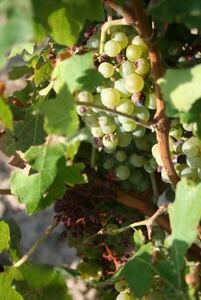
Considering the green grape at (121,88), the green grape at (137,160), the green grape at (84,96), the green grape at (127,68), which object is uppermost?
the green grape at (127,68)

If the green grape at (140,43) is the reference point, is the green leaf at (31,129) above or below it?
below

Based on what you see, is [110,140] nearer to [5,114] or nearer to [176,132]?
[176,132]

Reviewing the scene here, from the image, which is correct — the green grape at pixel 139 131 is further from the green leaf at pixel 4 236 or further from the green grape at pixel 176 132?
the green leaf at pixel 4 236

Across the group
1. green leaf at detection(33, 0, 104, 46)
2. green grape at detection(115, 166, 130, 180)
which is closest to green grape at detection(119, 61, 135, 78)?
green leaf at detection(33, 0, 104, 46)

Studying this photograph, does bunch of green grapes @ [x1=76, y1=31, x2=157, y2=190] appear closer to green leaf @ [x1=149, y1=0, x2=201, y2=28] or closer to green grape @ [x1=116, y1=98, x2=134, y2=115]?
green grape @ [x1=116, y1=98, x2=134, y2=115]

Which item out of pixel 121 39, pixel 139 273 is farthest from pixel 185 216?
pixel 121 39

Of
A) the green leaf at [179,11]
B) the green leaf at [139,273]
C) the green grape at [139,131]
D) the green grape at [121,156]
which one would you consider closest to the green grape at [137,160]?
the green grape at [121,156]

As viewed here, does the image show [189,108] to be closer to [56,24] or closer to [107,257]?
[56,24]
